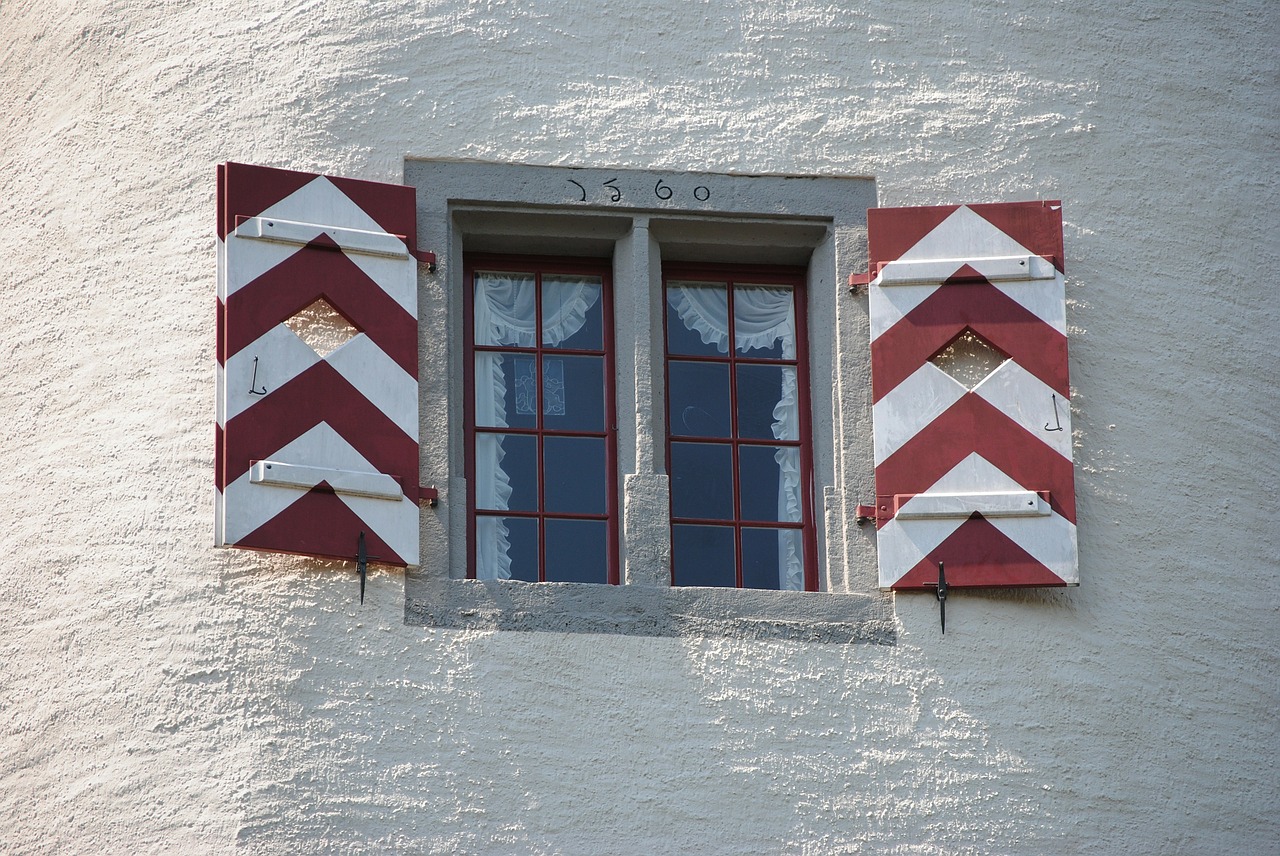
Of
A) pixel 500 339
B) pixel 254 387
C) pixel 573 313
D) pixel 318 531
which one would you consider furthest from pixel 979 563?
pixel 254 387

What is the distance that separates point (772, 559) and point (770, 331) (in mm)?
781

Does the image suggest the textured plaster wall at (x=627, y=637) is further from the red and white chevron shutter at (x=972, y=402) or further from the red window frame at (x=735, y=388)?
the red window frame at (x=735, y=388)

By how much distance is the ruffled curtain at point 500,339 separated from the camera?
767 centimetres

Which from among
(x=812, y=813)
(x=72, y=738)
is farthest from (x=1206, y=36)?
(x=72, y=738)

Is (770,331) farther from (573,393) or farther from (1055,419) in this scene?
(1055,419)

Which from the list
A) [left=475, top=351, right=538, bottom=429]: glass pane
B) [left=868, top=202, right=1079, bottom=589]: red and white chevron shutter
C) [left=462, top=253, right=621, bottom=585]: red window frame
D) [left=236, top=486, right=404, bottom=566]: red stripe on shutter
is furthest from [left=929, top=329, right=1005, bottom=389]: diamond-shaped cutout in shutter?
[left=236, top=486, right=404, bottom=566]: red stripe on shutter

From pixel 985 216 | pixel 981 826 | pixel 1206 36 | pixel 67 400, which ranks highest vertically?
pixel 1206 36

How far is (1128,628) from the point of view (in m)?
7.48

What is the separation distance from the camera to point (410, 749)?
23.3ft

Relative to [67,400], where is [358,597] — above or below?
below

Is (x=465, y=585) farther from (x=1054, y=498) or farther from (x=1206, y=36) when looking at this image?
(x=1206, y=36)

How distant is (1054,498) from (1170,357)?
0.68 m

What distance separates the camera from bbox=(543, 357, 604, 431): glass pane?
25.6ft

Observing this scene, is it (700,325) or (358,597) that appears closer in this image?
(358,597)
